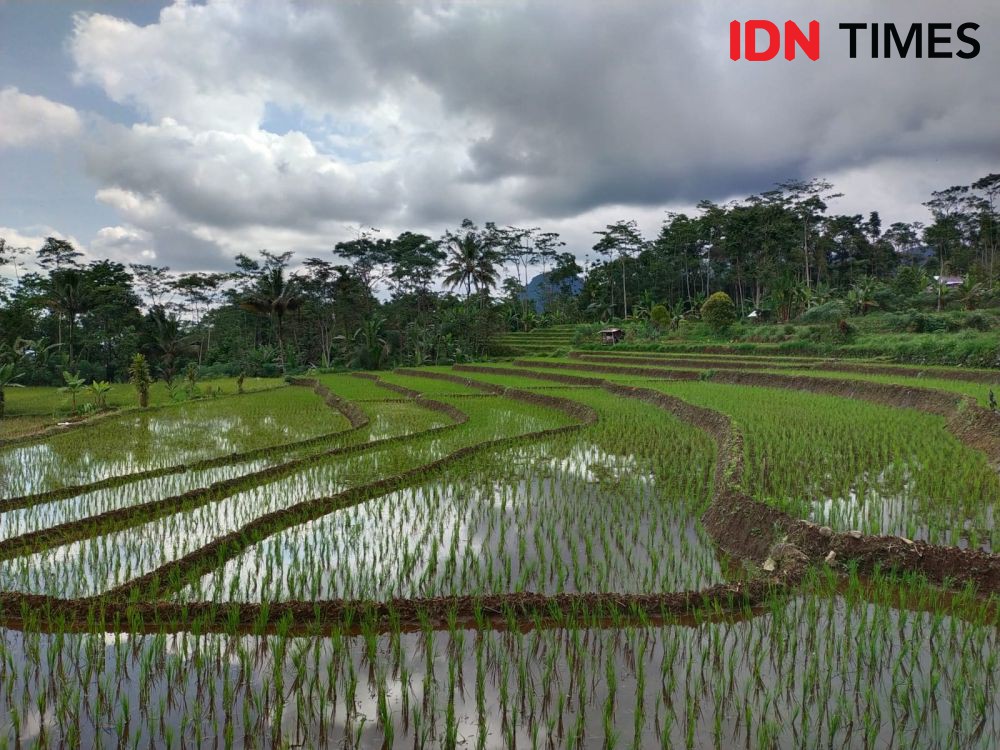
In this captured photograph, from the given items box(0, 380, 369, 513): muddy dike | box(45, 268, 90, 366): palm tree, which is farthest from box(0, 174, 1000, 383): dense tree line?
box(0, 380, 369, 513): muddy dike

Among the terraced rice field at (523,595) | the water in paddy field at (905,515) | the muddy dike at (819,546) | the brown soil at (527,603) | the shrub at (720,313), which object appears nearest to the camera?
the terraced rice field at (523,595)

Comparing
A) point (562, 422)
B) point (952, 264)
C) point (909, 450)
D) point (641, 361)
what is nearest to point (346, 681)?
point (909, 450)

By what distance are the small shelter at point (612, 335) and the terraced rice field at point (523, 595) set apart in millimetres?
19712

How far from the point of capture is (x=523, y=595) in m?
3.34

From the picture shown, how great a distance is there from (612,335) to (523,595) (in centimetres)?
2506

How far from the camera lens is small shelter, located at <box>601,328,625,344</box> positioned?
27.5m

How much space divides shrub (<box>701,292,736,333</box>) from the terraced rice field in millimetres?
16292

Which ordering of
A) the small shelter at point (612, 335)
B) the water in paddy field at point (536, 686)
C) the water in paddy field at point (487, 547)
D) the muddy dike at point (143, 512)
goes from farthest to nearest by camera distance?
the small shelter at point (612, 335), the muddy dike at point (143, 512), the water in paddy field at point (487, 547), the water in paddy field at point (536, 686)

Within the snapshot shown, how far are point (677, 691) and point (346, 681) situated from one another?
1520 millimetres

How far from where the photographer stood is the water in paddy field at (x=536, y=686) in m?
2.32

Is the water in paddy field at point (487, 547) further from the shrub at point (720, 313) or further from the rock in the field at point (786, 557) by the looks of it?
the shrub at point (720, 313)

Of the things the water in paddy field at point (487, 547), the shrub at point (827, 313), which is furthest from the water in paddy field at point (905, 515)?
the shrub at point (827, 313)

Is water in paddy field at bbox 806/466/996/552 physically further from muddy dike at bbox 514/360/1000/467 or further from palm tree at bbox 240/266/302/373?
palm tree at bbox 240/266/302/373

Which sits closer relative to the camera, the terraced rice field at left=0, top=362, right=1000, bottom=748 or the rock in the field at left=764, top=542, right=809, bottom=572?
the terraced rice field at left=0, top=362, right=1000, bottom=748
